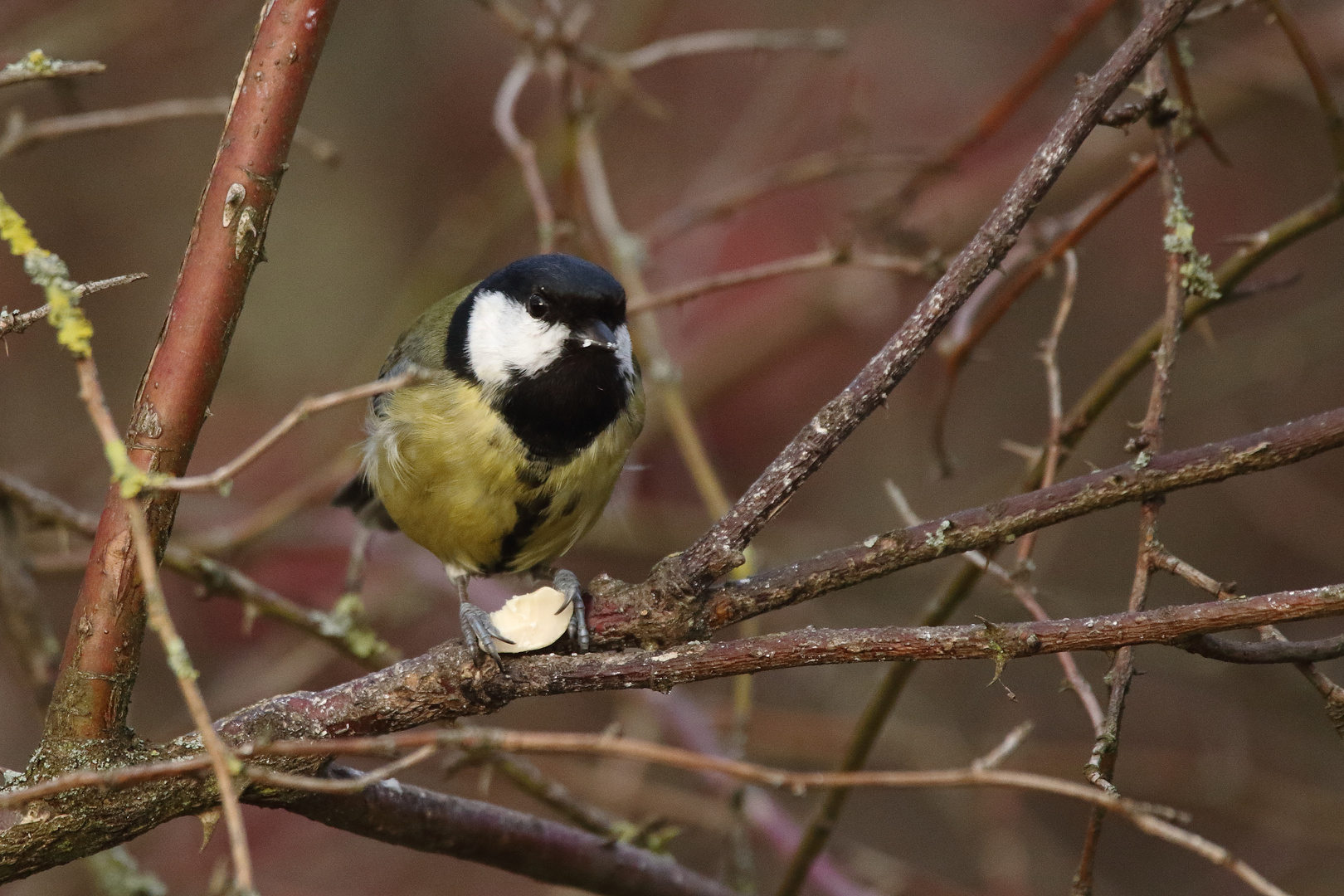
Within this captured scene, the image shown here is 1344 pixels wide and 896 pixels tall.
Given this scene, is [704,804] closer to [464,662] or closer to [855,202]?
[464,662]

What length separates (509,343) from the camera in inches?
95.8

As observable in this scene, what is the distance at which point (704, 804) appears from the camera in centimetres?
316

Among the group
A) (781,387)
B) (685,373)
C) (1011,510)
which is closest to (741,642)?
(1011,510)

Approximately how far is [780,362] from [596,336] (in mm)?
1958

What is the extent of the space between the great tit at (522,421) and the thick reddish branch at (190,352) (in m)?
0.94

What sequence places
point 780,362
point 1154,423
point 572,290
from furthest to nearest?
point 780,362 → point 572,290 → point 1154,423

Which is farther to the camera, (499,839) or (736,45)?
(736,45)

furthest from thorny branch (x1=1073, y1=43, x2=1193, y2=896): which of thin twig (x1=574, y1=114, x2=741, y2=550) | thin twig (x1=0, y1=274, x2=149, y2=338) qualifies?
thin twig (x1=574, y1=114, x2=741, y2=550)

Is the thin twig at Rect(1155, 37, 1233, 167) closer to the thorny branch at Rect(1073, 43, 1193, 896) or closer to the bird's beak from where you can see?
the thorny branch at Rect(1073, 43, 1193, 896)

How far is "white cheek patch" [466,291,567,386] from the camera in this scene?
2.37 metres

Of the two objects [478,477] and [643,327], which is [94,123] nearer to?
[478,477]

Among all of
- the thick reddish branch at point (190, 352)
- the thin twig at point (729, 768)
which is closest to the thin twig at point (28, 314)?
the thick reddish branch at point (190, 352)

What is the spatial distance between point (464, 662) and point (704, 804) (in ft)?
5.95

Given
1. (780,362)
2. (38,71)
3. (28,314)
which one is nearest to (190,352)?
(28,314)
